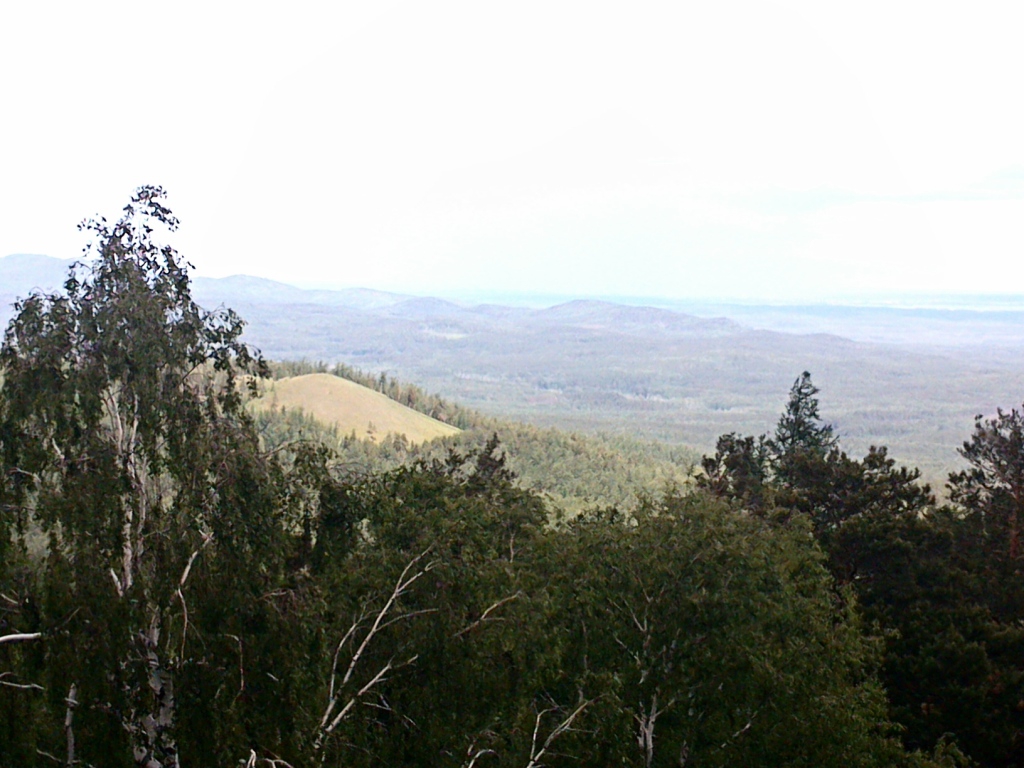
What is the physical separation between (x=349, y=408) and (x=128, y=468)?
314ft

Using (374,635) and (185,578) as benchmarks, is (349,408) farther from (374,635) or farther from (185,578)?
Answer: (185,578)

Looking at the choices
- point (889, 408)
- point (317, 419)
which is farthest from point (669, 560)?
point (889, 408)

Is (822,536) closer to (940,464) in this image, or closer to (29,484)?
(29,484)

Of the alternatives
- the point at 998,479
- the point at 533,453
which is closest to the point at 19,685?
the point at 998,479

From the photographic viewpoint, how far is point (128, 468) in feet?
26.7

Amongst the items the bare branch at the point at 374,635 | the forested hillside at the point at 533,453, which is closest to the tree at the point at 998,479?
the bare branch at the point at 374,635

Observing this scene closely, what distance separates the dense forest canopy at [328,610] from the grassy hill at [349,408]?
78339 millimetres

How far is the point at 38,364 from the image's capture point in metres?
7.77

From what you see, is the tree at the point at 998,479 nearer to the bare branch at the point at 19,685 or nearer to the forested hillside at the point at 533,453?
the bare branch at the point at 19,685

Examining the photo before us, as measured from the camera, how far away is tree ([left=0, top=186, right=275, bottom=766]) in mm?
7445

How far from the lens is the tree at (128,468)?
745 cm

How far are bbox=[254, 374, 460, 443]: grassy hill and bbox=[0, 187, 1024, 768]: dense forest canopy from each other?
7834 centimetres

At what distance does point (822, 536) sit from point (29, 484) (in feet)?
56.6

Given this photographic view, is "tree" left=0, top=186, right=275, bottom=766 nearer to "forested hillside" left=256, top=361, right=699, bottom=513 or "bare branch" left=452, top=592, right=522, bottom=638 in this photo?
"bare branch" left=452, top=592, right=522, bottom=638
